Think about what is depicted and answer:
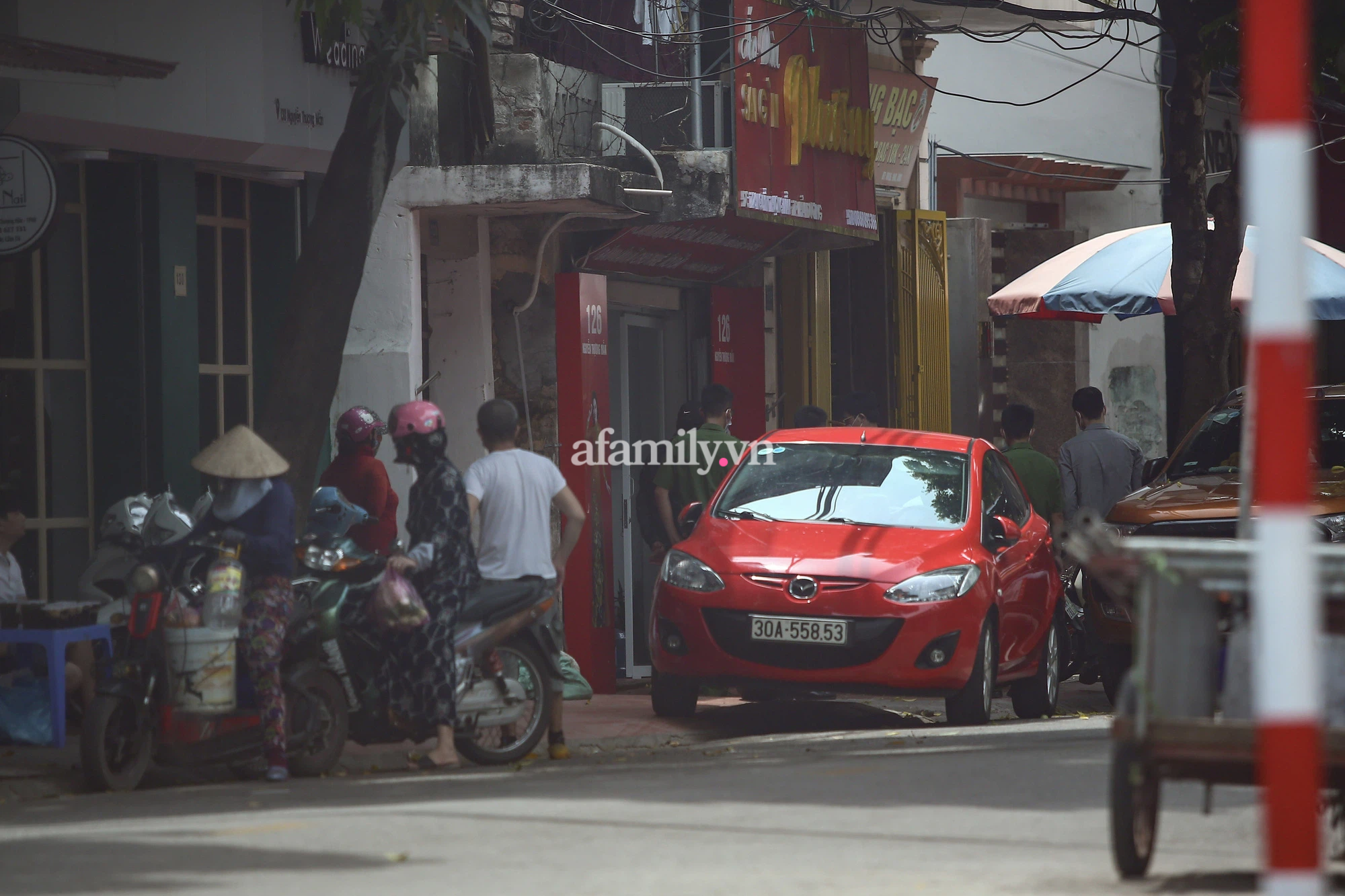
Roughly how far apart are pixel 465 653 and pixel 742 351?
947 cm

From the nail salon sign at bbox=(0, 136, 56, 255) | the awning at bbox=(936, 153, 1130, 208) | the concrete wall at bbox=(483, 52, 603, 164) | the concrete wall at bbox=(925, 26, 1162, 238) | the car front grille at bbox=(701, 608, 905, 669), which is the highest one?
the concrete wall at bbox=(925, 26, 1162, 238)

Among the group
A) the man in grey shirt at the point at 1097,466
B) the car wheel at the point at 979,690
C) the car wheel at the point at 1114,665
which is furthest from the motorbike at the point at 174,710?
the man in grey shirt at the point at 1097,466

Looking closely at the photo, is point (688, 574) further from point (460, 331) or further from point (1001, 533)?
point (460, 331)

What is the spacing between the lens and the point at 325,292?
1118 centimetres

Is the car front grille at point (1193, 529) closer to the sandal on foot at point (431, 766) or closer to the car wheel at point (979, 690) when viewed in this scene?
the car wheel at point (979, 690)

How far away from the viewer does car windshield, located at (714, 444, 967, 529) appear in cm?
1202

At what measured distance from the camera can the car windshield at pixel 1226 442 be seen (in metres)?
13.5

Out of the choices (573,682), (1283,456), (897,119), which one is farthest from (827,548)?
(897,119)

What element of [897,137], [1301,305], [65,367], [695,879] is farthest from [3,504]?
[897,137]

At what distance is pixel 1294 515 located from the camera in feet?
11.0

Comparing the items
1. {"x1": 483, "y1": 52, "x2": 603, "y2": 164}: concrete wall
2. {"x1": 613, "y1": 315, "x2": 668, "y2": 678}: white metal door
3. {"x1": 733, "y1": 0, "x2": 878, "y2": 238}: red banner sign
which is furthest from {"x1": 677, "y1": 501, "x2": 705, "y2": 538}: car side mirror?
{"x1": 733, "y1": 0, "x2": 878, "y2": 238}: red banner sign

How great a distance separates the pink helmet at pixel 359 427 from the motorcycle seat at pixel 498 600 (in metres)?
1.74

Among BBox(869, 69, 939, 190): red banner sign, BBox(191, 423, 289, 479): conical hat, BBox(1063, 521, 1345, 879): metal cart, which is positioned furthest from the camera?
BBox(869, 69, 939, 190): red banner sign

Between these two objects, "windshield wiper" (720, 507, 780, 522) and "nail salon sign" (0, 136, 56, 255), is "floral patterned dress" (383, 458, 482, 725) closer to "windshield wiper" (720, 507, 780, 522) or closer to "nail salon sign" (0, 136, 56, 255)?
"nail salon sign" (0, 136, 56, 255)
